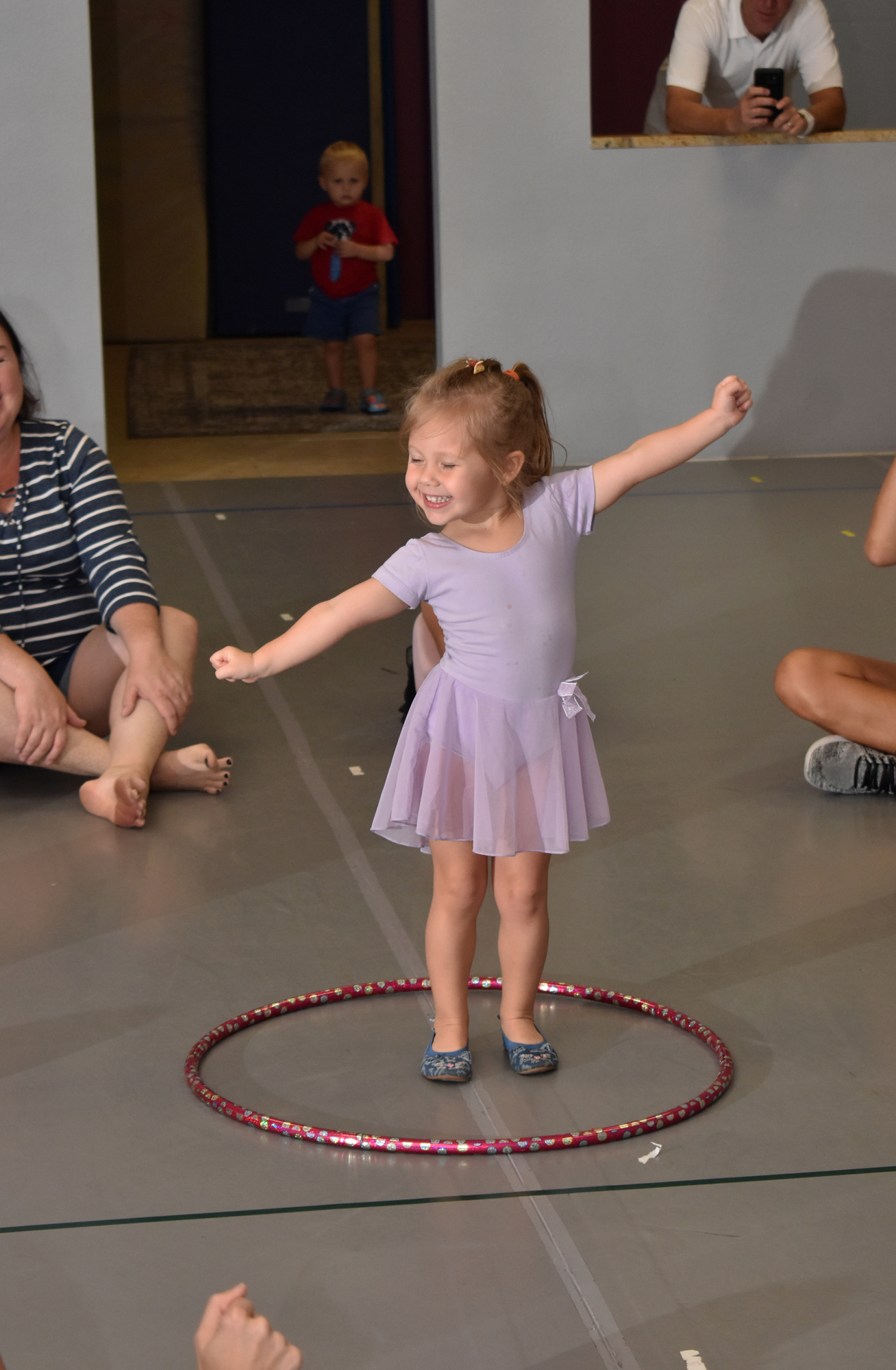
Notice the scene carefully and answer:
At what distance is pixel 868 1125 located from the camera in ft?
7.41

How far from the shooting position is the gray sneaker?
138 inches

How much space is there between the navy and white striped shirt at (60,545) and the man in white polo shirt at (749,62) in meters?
4.11

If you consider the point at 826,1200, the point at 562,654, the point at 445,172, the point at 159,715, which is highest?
the point at 445,172

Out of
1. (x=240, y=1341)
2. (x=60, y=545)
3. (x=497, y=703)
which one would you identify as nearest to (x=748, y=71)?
(x=60, y=545)

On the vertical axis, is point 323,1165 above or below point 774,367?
below

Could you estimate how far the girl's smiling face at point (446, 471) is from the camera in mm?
2285

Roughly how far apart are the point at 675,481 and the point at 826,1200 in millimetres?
5093

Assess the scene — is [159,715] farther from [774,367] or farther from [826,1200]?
[774,367]

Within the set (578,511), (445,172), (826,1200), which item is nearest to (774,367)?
(445,172)

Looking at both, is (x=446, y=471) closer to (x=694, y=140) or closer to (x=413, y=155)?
(x=694, y=140)

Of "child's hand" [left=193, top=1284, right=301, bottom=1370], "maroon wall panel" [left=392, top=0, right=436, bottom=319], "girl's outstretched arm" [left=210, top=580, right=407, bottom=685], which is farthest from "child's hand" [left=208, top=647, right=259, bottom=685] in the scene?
"maroon wall panel" [left=392, top=0, right=436, bottom=319]

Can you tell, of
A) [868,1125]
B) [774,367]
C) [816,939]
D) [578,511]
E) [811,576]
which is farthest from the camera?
[774,367]

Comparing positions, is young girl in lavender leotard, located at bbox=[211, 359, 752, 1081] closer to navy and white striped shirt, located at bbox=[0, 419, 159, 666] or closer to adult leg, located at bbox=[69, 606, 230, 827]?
adult leg, located at bbox=[69, 606, 230, 827]

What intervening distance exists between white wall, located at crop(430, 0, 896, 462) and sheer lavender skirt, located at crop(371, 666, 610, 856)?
4920 millimetres
